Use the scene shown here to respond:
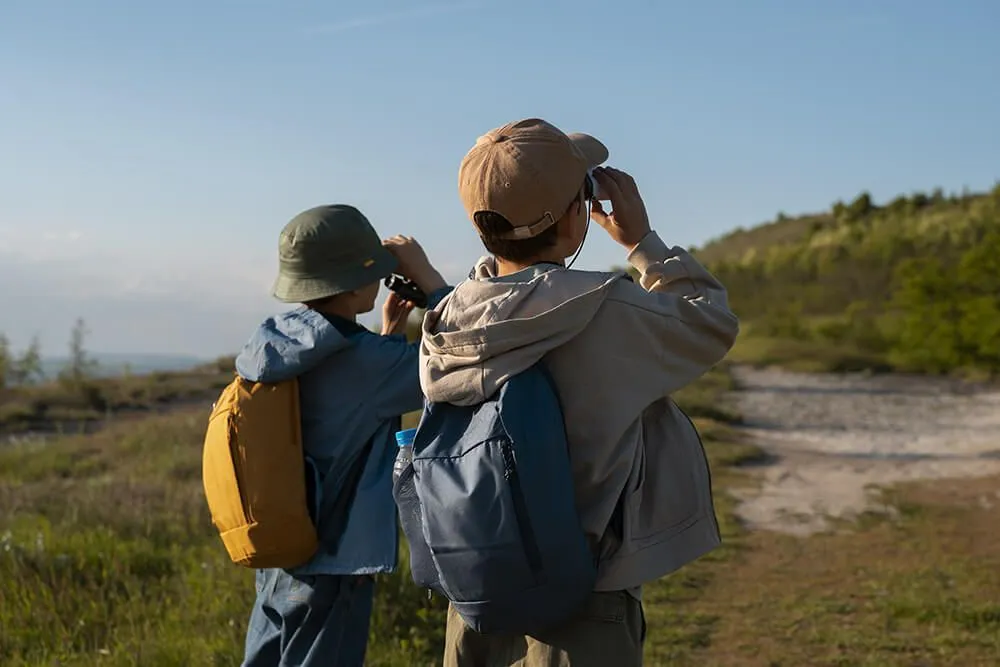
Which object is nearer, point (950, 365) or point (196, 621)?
point (196, 621)

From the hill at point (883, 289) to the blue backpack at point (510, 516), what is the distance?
18.5 metres

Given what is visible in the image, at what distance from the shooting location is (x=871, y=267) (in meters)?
31.3

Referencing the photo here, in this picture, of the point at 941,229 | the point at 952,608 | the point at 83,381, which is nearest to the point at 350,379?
the point at 952,608

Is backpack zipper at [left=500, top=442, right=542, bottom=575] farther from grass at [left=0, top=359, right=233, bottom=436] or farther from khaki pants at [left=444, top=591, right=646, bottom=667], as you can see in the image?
grass at [left=0, top=359, right=233, bottom=436]

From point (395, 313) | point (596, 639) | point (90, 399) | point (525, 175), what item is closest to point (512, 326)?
point (525, 175)

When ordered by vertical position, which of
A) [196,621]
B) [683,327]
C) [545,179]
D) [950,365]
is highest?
[545,179]

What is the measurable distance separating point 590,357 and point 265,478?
117cm

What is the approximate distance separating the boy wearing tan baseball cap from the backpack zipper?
16cm

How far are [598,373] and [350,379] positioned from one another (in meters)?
1.12

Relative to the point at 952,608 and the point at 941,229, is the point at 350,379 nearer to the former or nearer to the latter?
the point at 952,608

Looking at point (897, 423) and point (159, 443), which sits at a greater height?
point (159, 443)

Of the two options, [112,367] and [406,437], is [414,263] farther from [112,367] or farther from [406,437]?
[112,367]

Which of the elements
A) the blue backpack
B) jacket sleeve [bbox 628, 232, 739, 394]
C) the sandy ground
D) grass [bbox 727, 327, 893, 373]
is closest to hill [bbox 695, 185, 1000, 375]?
grass [bbox 727, 327, 893, 373]

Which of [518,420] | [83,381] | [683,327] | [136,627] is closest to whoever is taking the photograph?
[518,420]
